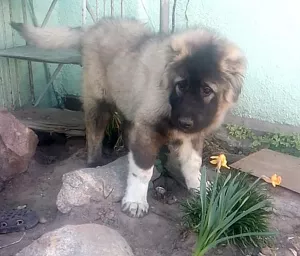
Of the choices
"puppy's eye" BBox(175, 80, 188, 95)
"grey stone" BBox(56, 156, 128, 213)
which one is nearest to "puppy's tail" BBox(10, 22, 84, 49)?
"grey stone" BBox(56, 156, 128, 213)

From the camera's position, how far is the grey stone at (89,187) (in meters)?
3.86

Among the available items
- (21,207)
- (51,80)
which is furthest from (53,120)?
(21,207)

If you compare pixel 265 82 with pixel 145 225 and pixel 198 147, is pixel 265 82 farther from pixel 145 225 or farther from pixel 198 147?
pixel 145 225

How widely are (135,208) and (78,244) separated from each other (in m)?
0.91

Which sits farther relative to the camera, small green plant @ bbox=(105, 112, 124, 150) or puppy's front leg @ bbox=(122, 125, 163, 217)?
small green plant @ bbox=(105, 112, 124, 150)

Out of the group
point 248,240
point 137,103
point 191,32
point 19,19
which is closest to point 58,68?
point 19,19

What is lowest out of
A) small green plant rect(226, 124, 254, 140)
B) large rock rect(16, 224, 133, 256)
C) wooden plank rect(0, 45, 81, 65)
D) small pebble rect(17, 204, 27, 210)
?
small pebble rect(17, 204, 27, 210)

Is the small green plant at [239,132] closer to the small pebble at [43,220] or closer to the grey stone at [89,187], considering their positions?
the grey stone at [89,187]

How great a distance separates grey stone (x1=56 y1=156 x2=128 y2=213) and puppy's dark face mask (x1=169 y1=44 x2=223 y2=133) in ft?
2.63

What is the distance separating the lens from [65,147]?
17.7 feet

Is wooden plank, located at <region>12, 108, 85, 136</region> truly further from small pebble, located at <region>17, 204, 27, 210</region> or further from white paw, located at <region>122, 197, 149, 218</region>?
white paw, located at <region>122, 197, 149, 218</region>

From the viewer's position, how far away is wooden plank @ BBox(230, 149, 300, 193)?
4.26 meters

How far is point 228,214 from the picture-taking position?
10.5 feet

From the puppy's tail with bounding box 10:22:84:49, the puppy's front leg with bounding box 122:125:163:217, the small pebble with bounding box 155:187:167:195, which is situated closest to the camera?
the puppy's front leg with bounding box 122:125:163:217
